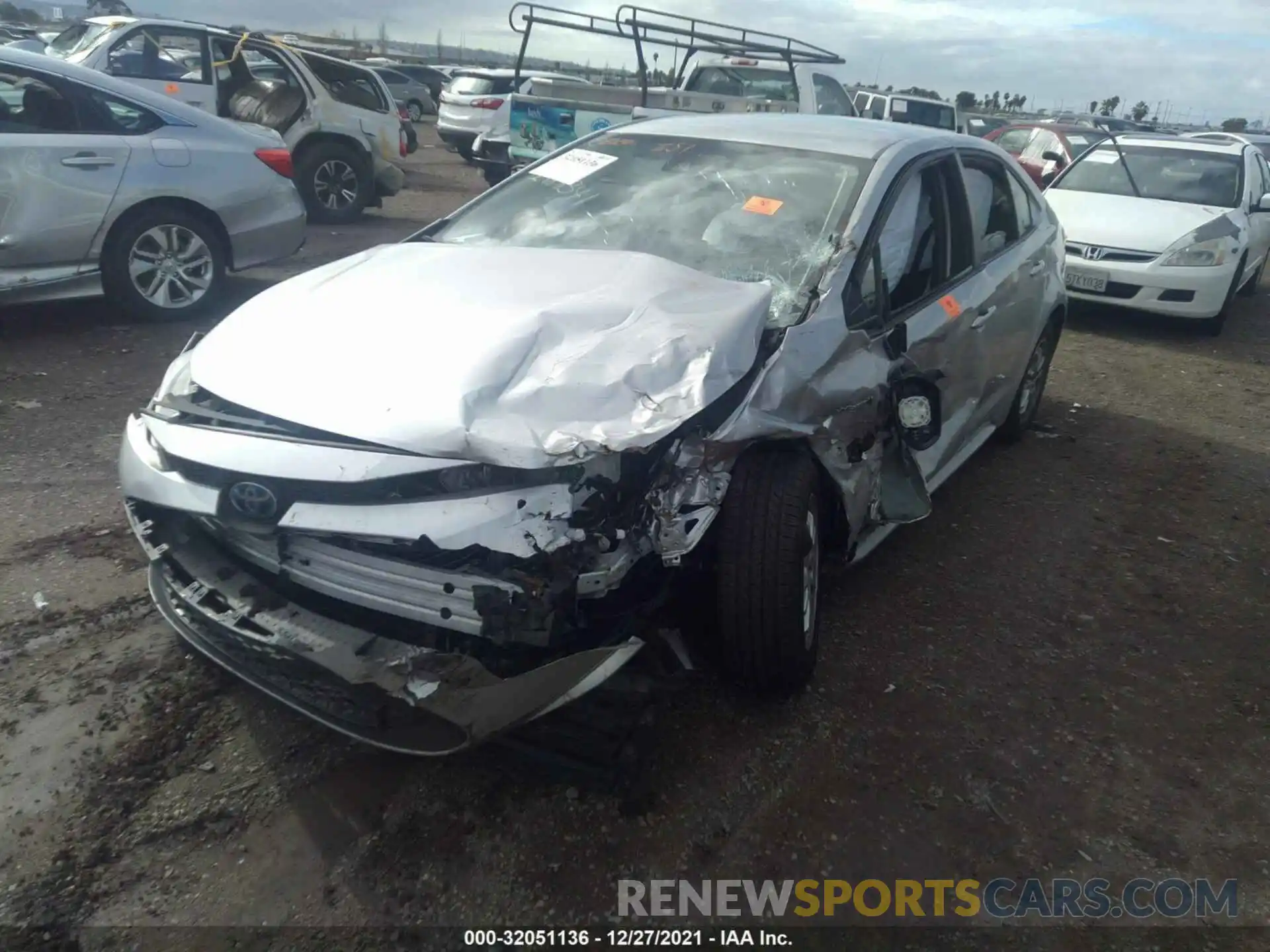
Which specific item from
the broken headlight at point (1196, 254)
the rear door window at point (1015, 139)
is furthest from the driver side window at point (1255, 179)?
the rear door window at point (1015, 139)

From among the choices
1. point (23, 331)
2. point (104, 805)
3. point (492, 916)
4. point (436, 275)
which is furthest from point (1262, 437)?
point (23, 331)

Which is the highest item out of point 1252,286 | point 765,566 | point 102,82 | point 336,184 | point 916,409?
point 102,82

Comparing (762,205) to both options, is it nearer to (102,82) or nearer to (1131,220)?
(102,82)

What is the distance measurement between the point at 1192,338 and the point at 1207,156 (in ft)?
6.31

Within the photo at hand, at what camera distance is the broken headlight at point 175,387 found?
2.72m

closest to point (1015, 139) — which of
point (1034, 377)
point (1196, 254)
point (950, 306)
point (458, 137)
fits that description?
point (1196, 254)

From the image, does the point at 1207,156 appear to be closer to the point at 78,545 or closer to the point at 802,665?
the point at 802,665

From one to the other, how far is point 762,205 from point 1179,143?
7729 mm

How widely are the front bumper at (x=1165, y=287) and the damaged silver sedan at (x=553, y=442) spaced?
5.11 metres

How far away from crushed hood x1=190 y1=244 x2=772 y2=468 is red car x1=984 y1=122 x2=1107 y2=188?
10184 mm

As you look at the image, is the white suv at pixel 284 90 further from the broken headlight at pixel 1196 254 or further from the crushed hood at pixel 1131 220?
the broken headlight at pixel 1196 254

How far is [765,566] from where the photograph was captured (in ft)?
8.45

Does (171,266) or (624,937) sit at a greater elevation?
(171,266)

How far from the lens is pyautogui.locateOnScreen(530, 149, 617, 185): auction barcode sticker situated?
12.6 ft
